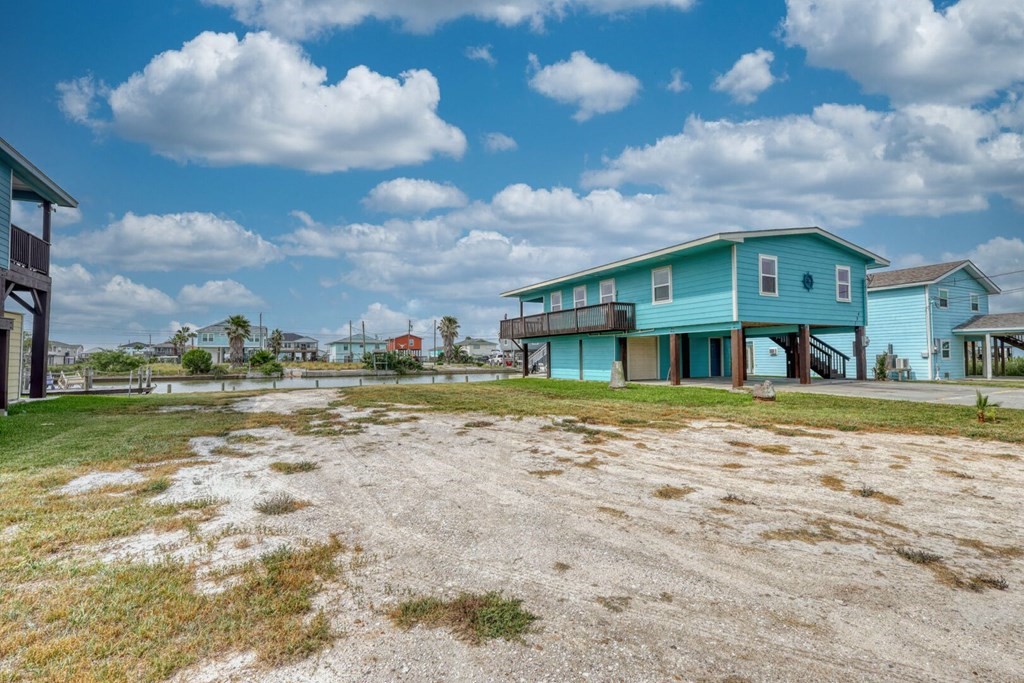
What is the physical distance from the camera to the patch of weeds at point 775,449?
24.3ft

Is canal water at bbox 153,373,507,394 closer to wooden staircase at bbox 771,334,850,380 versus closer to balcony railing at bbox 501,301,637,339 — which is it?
balcony railing at bbox 501,301,637,339

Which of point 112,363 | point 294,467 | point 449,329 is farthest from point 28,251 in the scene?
point 449,329

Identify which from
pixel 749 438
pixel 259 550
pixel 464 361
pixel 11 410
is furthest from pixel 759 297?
pixel 464 361

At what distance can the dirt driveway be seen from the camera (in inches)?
101

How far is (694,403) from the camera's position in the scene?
14.3 metres

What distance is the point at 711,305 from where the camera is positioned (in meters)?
18.9

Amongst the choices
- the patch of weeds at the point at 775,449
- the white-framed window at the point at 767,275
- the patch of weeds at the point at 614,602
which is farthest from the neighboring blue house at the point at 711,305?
the patch of weeds at the point at 614,602

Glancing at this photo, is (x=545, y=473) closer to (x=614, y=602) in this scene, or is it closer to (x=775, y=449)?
(x=614, y=602)

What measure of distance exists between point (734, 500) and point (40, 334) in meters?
19.4

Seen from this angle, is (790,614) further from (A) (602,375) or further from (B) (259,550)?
(A) (602,375)

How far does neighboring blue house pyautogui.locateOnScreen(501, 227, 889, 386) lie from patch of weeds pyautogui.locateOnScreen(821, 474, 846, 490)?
41.8 feet

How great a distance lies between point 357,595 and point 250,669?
2.54ft

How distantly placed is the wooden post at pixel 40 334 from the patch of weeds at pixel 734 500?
18.8m

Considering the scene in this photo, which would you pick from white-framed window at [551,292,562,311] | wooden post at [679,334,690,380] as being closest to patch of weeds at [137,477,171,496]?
wooden post at [679,334,690,380]
